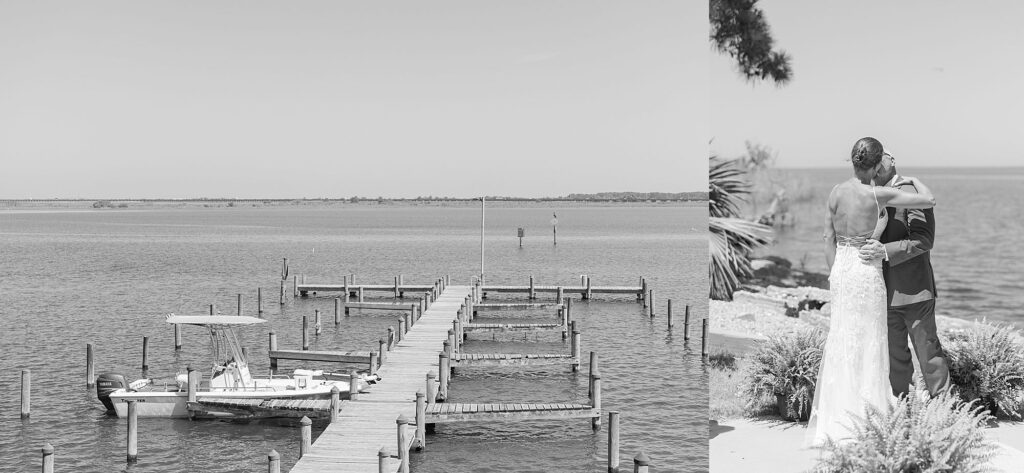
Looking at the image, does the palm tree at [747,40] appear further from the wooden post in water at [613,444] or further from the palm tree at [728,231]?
the wooden post in water at [613,444]

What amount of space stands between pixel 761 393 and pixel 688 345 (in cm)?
2509

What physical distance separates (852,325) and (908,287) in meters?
0.59

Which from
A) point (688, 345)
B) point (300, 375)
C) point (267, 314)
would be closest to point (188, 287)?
point (267, 314)

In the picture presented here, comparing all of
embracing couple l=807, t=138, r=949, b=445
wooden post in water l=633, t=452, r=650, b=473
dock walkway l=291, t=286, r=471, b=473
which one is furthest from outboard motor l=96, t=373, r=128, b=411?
embracing couple l=807, t=138, r=949, b=445

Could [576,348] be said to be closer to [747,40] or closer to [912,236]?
[747,40]

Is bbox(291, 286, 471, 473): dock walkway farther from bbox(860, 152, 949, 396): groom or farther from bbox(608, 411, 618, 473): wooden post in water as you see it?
bbox(860, 152, 949, 396): groom

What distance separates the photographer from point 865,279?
6.58m

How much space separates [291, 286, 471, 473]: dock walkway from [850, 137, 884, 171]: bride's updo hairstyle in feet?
30.4

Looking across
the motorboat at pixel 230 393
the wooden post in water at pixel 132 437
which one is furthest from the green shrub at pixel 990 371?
the wooden post in water at pixel 132 437

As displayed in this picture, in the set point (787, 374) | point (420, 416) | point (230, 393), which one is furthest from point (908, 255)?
point (230, 393)

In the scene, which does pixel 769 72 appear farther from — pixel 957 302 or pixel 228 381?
pixel 957 302

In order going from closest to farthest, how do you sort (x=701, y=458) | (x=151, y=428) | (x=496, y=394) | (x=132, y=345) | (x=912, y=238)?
Answer: (x=912, y=238), (x=701, y=458), (x=151, y=428), (x=496, y=394), (x=132, y=345)

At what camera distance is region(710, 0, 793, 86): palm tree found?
7.89 meters

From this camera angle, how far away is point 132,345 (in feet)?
107
